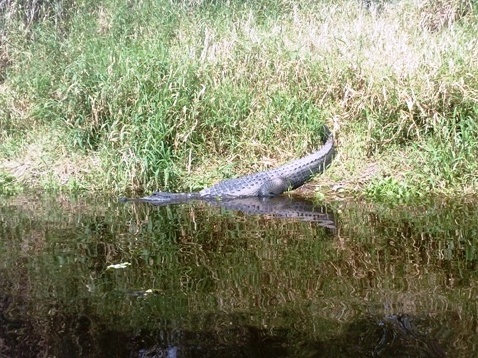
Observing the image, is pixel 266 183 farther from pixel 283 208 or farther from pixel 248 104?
pixel 248 104

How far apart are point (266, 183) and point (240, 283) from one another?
2.62m

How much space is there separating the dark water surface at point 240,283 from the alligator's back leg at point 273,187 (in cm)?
74

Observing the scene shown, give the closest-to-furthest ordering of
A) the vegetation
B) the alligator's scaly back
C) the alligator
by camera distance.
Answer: the alligator → the alligator's scaly back → the vegetation

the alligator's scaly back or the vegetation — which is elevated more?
the vegetation

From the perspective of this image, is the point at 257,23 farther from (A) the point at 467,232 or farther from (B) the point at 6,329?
(B) the point at 6,329

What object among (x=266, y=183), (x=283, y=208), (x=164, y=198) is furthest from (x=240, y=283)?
(x=266, y=183)

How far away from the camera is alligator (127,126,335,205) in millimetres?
6004

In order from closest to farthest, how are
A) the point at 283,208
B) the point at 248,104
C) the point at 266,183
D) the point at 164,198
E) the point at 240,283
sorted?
the point at 240,283 < the point at 283,208 < the point at 164,198 < the point at 266,183 < the point at 248,104

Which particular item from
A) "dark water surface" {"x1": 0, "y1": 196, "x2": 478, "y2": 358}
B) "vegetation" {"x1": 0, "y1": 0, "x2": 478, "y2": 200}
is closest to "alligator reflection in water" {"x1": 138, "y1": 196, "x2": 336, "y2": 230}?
"dark water surface" {"x1": 0, "y1": 196, "x2": 478, "y2": 358}

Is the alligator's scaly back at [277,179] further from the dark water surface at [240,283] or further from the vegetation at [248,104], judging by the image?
the dark water surface at [240,283]

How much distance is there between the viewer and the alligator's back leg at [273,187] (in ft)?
20.4

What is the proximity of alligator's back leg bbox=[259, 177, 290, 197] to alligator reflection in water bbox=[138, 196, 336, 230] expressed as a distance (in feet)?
0.21

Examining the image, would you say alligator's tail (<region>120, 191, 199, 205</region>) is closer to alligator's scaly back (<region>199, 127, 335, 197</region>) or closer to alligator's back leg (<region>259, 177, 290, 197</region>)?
alligator's scaly back (<region>199, 127, 335, 197</region>)

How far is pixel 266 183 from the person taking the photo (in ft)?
20.5
